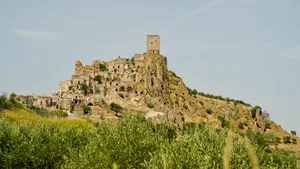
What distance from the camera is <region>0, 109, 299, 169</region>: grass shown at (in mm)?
22562

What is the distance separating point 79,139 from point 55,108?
5740cm

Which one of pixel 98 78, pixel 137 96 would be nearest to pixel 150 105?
pixel 137 96

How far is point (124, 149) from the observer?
31.2 meters

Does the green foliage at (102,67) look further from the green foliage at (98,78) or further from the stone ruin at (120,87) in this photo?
the green foliage at (98,78)

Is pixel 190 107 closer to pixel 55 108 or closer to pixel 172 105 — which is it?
pixel 172 105

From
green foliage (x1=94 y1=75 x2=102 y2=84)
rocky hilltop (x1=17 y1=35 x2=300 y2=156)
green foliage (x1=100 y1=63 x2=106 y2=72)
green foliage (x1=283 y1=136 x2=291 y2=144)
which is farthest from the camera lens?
green foliage (x1=283 y1=136 x2=291 y2=144)

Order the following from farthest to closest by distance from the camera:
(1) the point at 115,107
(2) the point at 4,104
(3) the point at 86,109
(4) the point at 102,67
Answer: (4) the point at 102,67 → (1) the point at 115,107 → (3) the point at 86,109 → (2) the point at 4,104

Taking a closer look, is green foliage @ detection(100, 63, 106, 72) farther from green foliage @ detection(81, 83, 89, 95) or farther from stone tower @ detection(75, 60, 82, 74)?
green foliage @ detection(81, 83, 89, 95)

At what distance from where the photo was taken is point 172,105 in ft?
364

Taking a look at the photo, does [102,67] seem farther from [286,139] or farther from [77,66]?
[286,139]

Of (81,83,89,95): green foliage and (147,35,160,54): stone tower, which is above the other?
(147,35,160,54): stone tower

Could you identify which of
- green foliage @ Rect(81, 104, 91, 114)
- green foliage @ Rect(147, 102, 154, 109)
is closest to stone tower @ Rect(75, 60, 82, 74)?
green foliage @ Rect(147, 102, 154, 109)

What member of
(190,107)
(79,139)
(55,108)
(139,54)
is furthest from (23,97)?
(79,139)

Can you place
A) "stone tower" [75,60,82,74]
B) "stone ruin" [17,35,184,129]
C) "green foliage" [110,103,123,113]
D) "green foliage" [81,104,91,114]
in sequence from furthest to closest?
"stone tower" [75,60,82,74] → "stone ruin" [17,35,184,129] → "green foliage" [110,103,123,113] → "green foliage" [81,104,91,114]
